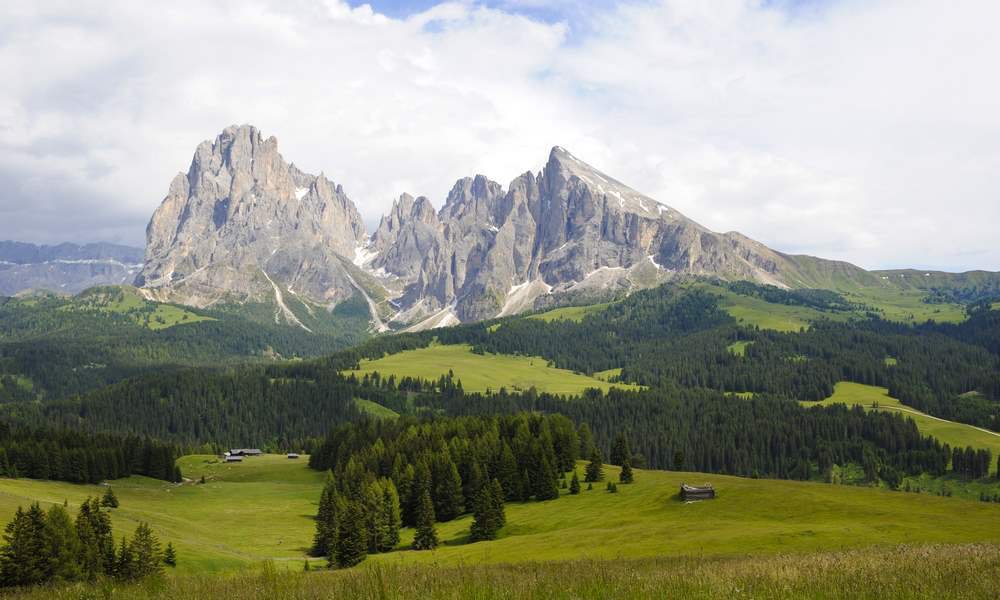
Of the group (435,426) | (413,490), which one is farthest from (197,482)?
(413,490)

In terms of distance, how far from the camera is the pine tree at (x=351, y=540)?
7375 centimetres

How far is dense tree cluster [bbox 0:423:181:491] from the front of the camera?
11812cm

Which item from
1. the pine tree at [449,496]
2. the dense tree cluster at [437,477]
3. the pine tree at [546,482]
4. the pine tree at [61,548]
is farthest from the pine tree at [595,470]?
the pine tree at [61,548]

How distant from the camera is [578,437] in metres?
127

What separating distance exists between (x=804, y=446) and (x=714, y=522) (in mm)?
139170

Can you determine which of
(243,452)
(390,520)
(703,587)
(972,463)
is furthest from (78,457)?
(972,463)

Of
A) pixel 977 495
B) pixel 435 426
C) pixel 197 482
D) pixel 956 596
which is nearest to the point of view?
pixel 956 596

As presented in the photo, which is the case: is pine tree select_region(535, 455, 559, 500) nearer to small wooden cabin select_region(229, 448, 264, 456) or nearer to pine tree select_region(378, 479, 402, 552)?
pine tree select_region(378, 479, 402, 552)

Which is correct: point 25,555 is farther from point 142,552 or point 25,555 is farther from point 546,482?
point 546,482

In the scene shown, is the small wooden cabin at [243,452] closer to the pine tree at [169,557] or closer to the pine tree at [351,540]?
the pine tree at [351,540]

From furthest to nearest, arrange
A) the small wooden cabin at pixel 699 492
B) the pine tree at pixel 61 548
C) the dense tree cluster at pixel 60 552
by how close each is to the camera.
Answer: the small wooden cabin at pixel 699 492, the pine tree at pixel 61 548, the dense tree cluster at pixel 60 552

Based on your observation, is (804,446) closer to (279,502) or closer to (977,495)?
(977,495)

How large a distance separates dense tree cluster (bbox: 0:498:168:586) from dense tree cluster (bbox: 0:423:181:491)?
8152 cm

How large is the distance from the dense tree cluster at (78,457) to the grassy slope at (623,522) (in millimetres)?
5334
